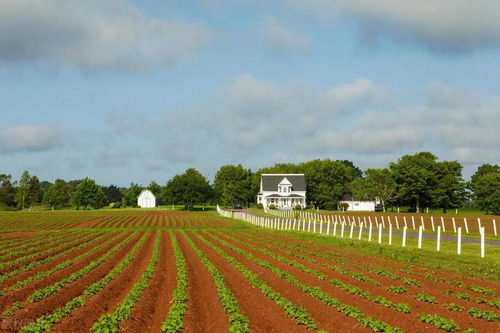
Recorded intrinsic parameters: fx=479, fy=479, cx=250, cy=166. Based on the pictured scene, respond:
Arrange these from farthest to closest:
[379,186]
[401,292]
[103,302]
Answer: [379,186], [401,292], [103,302]

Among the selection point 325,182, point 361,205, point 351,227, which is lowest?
point 351,227

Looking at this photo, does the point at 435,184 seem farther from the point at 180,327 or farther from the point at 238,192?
the point at 180,327

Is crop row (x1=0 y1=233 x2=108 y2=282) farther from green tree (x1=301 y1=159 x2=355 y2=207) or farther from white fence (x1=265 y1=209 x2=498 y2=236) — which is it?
green tree (x1=301 y1=159 x2=355 y2=207)

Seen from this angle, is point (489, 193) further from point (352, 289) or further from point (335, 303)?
point (335, 303)

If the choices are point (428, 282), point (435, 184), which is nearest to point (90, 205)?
point (435, 184)

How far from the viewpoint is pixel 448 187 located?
346 feet

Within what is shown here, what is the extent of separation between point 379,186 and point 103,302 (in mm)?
100688

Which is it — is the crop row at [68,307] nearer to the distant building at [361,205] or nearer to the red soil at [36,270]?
the red soil at [36,270]

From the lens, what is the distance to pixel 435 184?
347 feet

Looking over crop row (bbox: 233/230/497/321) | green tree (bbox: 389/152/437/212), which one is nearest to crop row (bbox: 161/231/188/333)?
crop row (bbox: 233/230/497/321)

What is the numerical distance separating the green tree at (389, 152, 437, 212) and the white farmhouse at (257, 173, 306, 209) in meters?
23.9

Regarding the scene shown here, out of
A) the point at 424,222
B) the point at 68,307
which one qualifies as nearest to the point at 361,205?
the point at 424,222

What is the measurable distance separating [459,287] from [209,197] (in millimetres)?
120379

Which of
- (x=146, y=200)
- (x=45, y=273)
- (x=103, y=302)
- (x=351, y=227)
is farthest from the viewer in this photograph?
(x=146, y=200)
